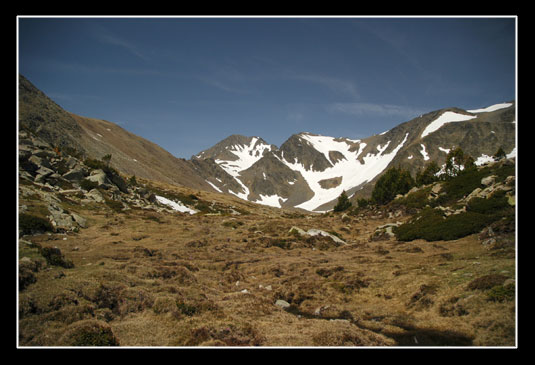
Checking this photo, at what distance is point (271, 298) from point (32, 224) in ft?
80.7

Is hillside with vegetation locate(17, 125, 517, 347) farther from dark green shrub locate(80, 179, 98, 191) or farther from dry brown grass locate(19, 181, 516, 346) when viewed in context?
dark green shrub locate(80, 179, 98, 191)

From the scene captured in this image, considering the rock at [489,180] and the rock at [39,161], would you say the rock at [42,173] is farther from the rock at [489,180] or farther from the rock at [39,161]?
the rock at [489,180]

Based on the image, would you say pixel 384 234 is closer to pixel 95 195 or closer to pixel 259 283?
pixel 259 283

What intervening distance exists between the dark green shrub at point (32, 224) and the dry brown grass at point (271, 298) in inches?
53.6

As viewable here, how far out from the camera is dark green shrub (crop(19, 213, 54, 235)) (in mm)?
24516

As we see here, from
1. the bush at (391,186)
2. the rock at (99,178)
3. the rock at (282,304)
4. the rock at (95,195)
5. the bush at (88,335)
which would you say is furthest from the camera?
the bush at (391,186)

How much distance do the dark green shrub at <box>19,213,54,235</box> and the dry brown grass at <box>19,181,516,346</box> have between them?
Result: 136 centimetres

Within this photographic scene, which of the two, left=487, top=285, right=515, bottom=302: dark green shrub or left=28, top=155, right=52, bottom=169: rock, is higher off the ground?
left=28, top=155, right=52, bottom=169: rock

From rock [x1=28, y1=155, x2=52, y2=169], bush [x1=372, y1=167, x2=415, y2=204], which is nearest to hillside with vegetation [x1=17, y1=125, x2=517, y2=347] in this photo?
rock [x1=28, y1=155, x2=52, y2=169]

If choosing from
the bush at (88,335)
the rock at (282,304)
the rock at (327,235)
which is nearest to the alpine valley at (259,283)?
the bush at (88,335)

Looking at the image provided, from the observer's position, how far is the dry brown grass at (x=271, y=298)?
381 inches
